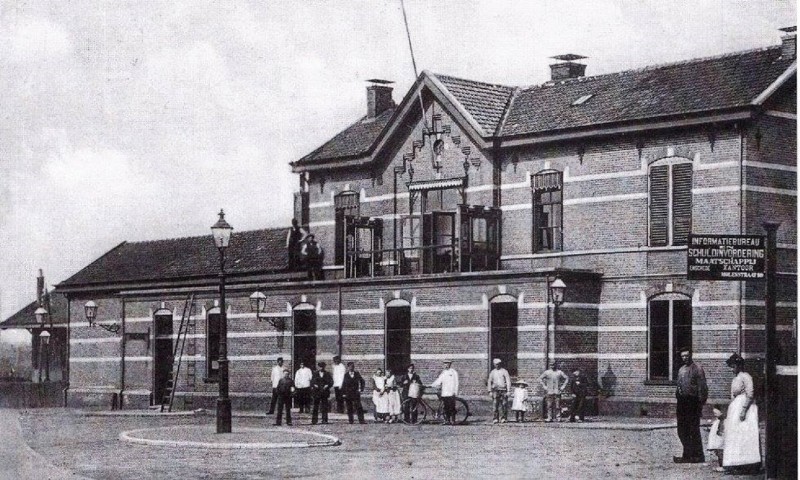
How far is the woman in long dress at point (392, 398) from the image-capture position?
99.7ft

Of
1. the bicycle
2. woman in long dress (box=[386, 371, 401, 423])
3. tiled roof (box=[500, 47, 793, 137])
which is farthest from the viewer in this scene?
woman in long dress (box=[386, 371, 401, 423])

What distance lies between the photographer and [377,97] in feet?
127

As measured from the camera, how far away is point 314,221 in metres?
37.3

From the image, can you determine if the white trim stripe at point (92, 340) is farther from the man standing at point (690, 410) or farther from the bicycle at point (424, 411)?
the man standing at point (690, 410)

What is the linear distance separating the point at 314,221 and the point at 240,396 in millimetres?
5362

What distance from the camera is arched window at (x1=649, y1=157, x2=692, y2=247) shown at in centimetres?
2908

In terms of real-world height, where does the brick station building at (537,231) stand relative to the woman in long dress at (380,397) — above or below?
above

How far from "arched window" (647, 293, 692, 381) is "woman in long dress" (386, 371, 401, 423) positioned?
5.80 metres

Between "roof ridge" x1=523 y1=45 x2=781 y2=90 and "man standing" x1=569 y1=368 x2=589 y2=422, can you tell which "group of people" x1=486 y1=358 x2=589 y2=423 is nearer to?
"man standing" x1=569 y1=368 x2=589 y2=422

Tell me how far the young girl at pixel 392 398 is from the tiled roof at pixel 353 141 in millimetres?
7587

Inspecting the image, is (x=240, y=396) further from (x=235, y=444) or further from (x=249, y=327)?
(x=235, y=444)

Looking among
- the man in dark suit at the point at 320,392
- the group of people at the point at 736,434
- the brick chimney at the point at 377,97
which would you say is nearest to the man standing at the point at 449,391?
the man in dark suit at the point at 320,392

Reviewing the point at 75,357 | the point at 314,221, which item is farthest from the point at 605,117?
the point at 75,357

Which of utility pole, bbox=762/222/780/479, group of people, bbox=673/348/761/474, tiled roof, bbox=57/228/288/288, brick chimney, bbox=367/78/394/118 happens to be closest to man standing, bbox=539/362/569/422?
group of people, bbox=673/348/761/474
